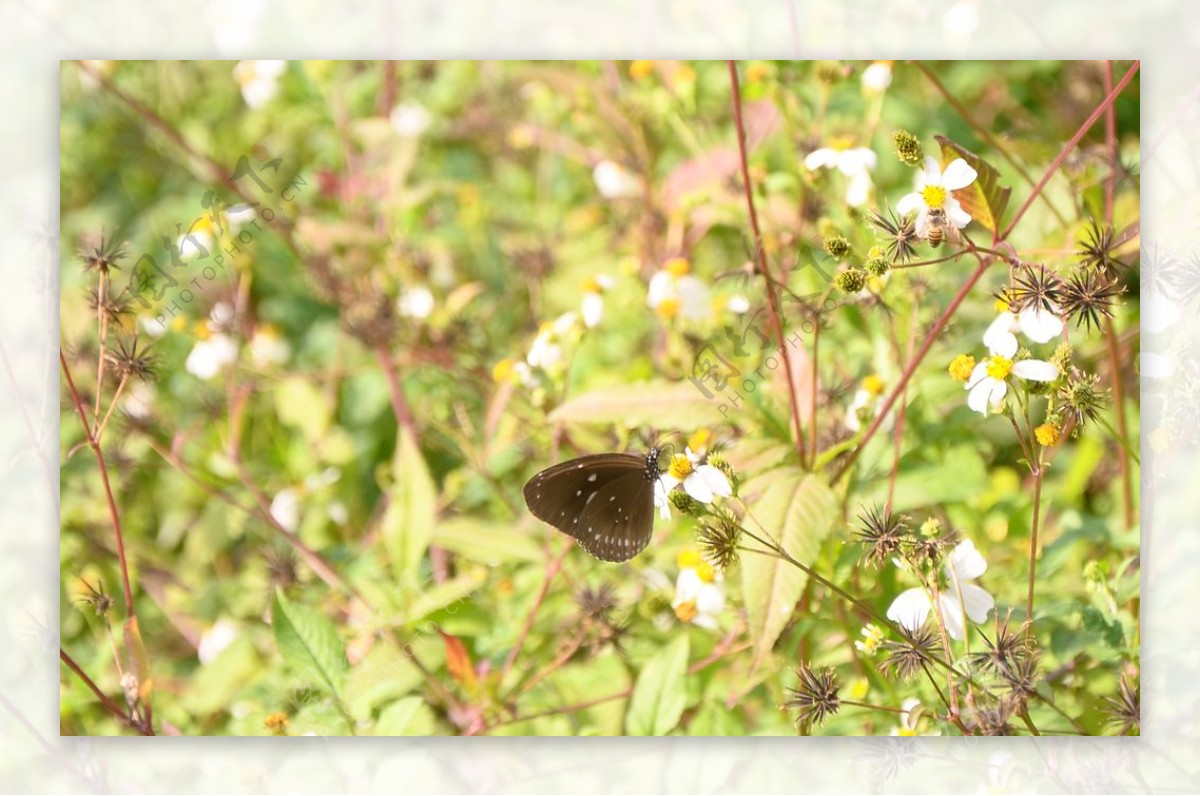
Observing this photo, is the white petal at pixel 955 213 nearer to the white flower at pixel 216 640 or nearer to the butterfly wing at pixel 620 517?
the butterfly wing at pixel 620 517

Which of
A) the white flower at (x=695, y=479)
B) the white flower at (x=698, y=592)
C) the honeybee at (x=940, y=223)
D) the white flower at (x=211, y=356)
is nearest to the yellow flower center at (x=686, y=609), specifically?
the white flower at (x=698, y=592)

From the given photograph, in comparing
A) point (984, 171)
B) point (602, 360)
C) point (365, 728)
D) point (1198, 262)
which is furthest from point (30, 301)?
point (1198, 262)

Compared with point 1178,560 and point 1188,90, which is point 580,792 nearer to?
point 1178,560

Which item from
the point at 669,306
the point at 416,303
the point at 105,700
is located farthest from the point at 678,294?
the point at 105,700

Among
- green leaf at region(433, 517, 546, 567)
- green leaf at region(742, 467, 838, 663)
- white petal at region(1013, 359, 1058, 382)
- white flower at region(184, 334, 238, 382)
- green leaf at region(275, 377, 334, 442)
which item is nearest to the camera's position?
white petal at region(1013, 359, 1058, 382)

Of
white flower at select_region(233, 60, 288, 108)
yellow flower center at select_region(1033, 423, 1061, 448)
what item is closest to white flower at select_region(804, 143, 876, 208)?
yellow flower center at select_region(1033, 423, 1061, 448)

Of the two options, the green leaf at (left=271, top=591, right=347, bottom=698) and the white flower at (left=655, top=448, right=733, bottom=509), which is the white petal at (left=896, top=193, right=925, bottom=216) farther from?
the green leaf at (left=271, top=591, right=347, bottom=698)

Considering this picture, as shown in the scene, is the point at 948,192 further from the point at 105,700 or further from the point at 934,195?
the point at 105,700
